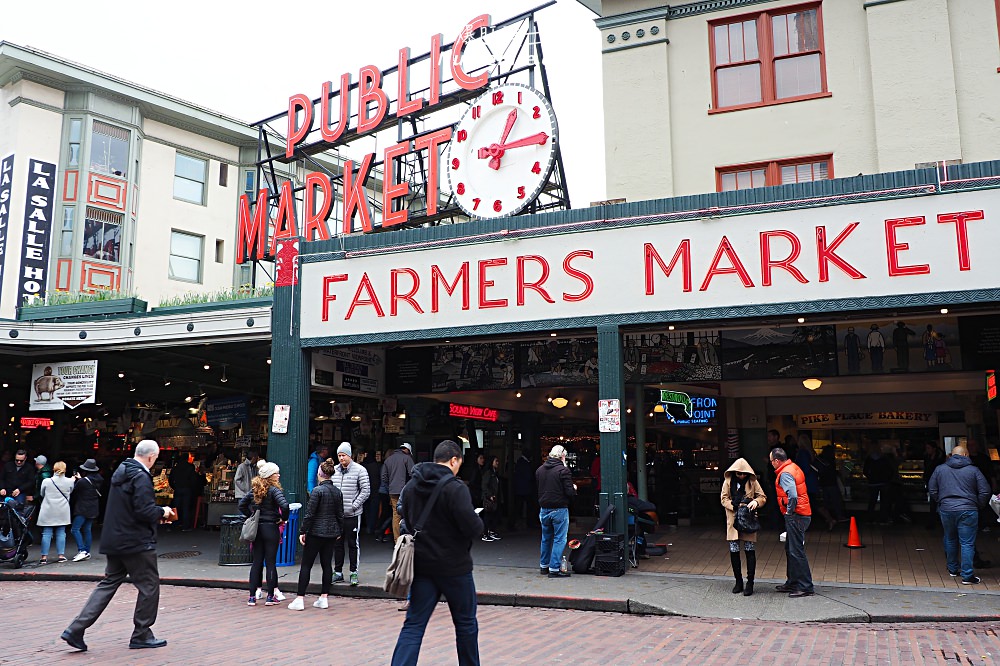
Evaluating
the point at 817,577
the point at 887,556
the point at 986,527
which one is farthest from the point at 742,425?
the point at 817,577

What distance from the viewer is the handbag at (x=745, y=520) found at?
10328 millimetres

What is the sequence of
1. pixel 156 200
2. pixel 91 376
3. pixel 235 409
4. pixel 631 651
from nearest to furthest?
1. pixel 631 651
2. pixel 91 376
3. pixel 235 409
4. pixel 156 200

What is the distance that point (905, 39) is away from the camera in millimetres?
14305

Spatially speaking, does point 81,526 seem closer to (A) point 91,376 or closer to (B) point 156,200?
(A) point 91,376

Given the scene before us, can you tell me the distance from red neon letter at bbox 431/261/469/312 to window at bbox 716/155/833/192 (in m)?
4.89

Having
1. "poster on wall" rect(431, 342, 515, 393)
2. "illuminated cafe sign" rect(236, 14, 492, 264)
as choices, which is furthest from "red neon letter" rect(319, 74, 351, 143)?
"poster on wall" rect(431, 342, 515, 393)

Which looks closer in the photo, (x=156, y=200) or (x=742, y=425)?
(x=742, y=425)

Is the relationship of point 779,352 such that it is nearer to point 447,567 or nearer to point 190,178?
point 447,567

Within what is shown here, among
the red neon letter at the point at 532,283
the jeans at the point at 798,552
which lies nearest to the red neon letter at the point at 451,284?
the red neon letter at the point at 532,283

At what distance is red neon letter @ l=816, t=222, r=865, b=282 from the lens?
11.7m

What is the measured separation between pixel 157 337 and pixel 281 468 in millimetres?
4074

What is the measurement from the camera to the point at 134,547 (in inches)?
315

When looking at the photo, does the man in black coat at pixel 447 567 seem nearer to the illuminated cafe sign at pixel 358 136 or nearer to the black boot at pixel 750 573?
the black boot at pixel 750 573

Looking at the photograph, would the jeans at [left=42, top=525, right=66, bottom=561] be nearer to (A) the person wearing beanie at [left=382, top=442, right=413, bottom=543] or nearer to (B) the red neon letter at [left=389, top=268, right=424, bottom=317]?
(A) the person wearing beanie at [left=382, top=442, right=413, bottom=543]
